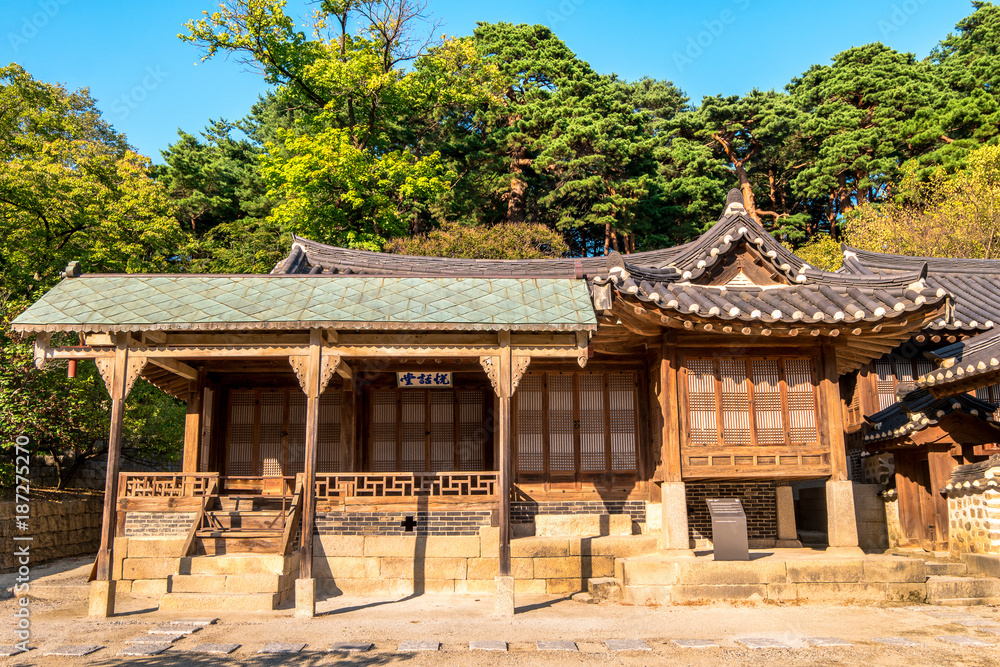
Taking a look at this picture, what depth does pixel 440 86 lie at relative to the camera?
34.8 metres

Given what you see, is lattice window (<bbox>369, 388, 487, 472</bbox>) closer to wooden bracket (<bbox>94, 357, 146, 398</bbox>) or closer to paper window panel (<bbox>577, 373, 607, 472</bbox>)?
paper window panel (<bbox>577, 373, 607, 472</bbox>)

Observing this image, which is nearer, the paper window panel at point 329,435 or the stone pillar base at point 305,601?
the stone pillar base at point 305,601

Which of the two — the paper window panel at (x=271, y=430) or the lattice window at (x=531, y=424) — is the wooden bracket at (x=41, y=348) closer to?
the paper window panel at (x=271, y=430)

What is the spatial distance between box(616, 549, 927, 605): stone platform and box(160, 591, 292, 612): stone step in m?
5.97

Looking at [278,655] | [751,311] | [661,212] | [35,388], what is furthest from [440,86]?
[278,655]

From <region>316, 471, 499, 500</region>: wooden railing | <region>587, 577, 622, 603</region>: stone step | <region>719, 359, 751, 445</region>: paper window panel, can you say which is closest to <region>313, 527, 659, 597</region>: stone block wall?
<region>587, 577, 622, 603</region>: stone step

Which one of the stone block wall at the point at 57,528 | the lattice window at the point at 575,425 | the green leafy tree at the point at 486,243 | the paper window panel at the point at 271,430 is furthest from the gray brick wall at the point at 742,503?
the stone block wall at the point at 57,528

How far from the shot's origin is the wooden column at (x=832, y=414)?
13.1 metres

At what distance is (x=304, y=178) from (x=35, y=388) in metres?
15.6

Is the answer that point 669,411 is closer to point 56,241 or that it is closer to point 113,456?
point 113,456

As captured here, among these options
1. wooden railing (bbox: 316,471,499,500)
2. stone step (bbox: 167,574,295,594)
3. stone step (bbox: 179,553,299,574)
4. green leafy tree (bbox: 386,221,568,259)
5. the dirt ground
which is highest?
green leafy tree (bbox: 386,221,568,259)

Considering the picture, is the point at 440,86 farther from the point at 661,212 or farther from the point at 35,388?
the point at 35,388

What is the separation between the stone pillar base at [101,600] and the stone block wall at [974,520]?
14.6 meters

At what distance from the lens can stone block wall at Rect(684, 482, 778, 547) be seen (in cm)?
1517
